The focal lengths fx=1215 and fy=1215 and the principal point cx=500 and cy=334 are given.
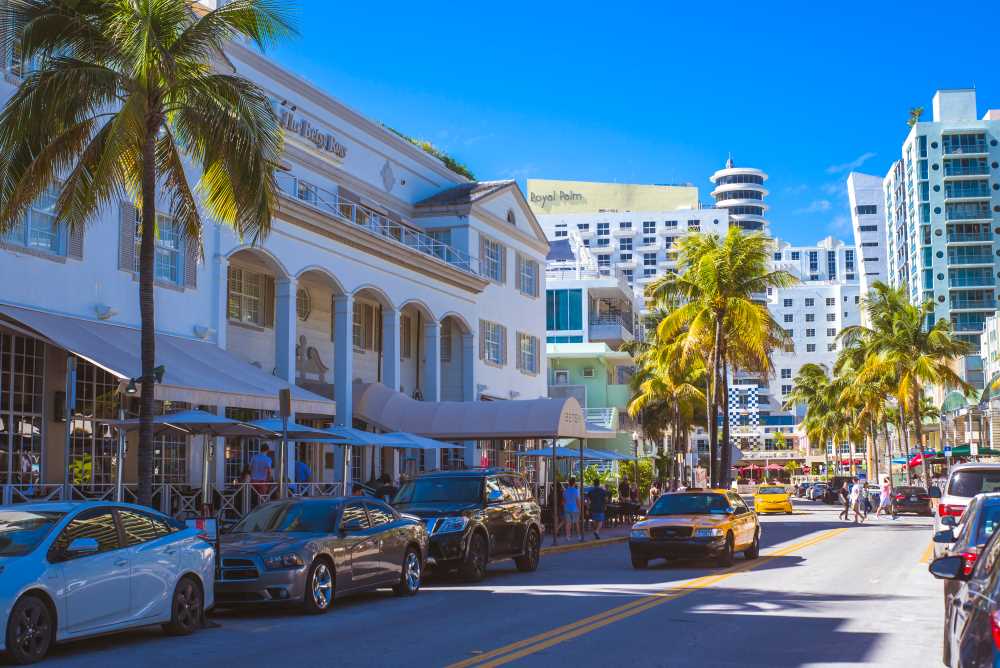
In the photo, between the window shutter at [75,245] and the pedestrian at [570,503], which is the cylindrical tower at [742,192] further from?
the window shutter at [75,245]

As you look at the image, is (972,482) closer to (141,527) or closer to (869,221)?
(141,527)

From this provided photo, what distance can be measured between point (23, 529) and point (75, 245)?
43.1 ft

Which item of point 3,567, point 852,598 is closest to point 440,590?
point 852,598

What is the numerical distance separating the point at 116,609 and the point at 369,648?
101 inches

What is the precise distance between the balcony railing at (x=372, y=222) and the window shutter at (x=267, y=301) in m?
2.47

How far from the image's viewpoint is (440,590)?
61.6ft

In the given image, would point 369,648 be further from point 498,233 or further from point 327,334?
point 498,233

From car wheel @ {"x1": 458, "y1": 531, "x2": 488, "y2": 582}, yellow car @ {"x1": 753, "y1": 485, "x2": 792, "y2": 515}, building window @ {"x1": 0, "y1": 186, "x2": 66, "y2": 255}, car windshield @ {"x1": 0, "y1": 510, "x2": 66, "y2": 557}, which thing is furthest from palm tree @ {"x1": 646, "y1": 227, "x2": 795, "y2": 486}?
car windshield @ {"x1": 0, "y1": 510, "x2": 66, "y2": 557}

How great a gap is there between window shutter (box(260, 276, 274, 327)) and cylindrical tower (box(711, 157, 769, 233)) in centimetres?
16451

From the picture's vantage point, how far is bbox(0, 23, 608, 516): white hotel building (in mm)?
22891

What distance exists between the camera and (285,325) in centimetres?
3130

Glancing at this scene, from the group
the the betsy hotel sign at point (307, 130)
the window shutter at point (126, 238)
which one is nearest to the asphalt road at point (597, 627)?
the window shutter at point (126, 238)

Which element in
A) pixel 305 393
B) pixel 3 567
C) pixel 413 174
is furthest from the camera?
pixel 413 174

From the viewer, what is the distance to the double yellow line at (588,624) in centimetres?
1132
